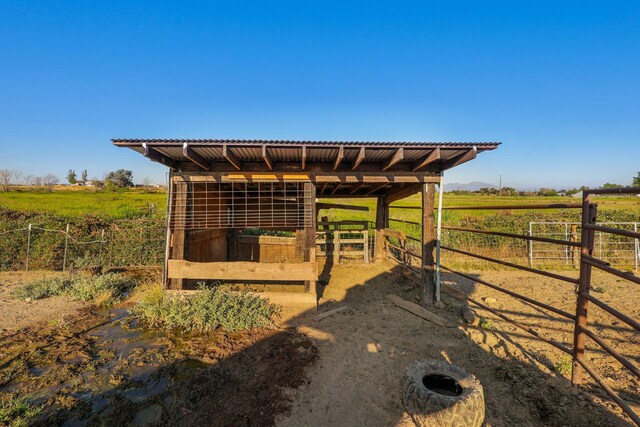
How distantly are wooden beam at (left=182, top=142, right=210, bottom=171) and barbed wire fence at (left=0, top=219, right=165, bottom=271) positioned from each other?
495cm

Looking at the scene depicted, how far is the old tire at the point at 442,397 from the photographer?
2484 mm

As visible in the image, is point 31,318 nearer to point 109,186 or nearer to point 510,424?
point 510,424

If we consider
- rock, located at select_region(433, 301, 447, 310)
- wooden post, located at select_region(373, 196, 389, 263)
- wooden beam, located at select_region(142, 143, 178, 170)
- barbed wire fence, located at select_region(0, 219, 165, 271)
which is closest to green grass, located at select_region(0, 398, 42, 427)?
wooden beam, located at select_region(142, 143, 178, 170)

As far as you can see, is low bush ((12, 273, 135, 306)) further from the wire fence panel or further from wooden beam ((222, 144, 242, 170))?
the wire fence panel

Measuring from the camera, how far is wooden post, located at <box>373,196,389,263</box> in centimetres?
1010

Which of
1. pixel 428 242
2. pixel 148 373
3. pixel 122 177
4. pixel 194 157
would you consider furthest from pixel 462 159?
pixel 122 177

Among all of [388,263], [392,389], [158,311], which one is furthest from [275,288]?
[392,389]

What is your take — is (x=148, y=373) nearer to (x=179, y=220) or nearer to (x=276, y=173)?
(x=179, y=220)

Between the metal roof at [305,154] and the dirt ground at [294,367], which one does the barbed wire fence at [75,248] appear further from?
the metal roof at [305,154]

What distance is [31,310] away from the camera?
5.64 metres

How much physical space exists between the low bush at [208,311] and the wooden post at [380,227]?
5.52m

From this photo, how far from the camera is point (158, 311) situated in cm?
524

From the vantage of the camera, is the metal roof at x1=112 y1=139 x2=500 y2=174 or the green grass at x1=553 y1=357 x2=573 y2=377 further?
the metal roof at x1=112 y1=139 x2=500 y2=174

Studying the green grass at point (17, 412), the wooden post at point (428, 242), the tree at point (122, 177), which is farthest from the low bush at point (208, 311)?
the tree at point (122, 177)
